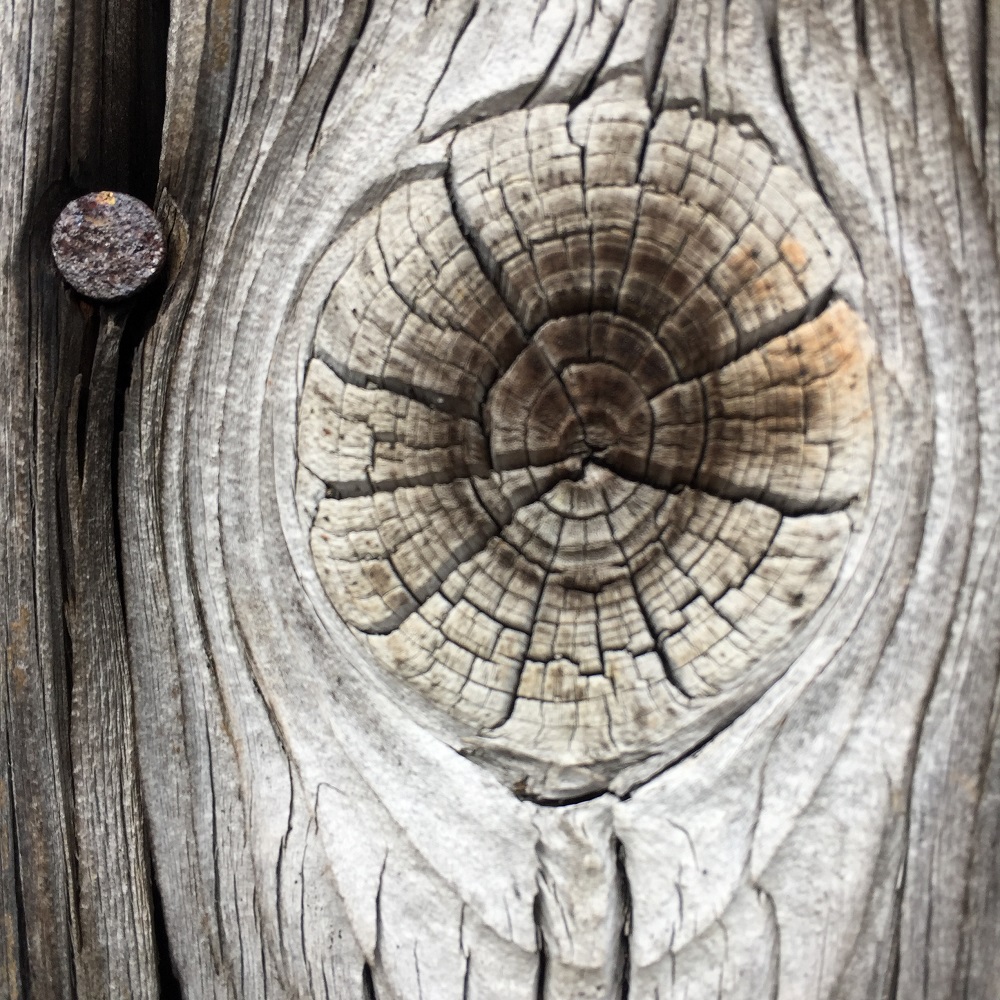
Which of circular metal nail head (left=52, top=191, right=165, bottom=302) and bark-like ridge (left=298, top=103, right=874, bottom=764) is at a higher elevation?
circular metal nail head (left=52, top=191, right=165, bottom=302)

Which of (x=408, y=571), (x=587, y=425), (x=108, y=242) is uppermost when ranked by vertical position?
(x=108, y=242)

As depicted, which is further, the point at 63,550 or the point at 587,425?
the point at 63,550

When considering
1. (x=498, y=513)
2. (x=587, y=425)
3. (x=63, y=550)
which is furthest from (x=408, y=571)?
(x=63, y=550)

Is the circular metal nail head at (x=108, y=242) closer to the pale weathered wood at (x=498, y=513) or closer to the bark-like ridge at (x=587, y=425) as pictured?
the pale weathered wood at (x=498, y=513)

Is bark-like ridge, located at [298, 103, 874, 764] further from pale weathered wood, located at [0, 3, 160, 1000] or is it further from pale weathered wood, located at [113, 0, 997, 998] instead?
pale weathered wood, located at [0, 3, 160, 1000]

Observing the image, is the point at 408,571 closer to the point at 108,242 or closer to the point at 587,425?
the point at 587,425

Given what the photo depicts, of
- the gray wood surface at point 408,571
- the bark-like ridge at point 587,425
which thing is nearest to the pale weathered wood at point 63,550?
the gray wood surface at point 408,571

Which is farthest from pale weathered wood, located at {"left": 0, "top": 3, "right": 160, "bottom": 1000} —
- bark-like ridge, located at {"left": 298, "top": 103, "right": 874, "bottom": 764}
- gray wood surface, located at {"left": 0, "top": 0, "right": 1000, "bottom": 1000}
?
bark-like ridge, located at {"left": 298, "top": 103, "right": 874, "bottom": 764}
